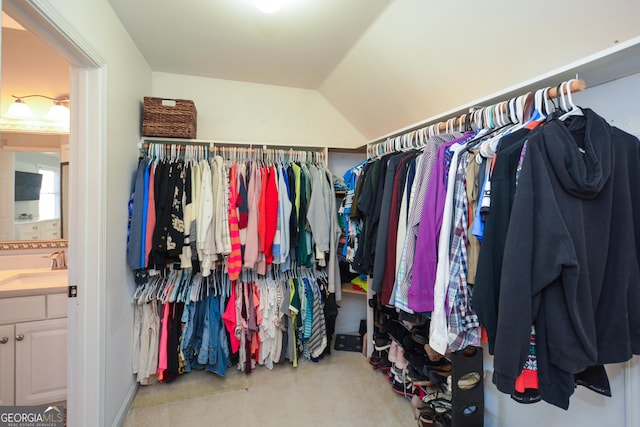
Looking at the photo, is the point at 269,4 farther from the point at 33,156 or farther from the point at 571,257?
the point at 33,156

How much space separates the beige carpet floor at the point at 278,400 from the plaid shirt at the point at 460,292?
1.01 meters

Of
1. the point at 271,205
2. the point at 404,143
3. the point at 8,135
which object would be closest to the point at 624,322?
the point at 404,143

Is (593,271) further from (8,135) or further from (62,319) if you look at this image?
(8,135)

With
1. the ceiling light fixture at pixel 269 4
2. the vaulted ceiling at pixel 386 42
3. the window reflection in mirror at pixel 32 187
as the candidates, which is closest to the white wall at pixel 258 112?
the vaulted ceiling at pixel 386 42

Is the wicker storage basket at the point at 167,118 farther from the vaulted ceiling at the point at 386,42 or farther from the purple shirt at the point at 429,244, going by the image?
the purple shirt at the point at 429,244

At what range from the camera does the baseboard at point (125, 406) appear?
161 cm

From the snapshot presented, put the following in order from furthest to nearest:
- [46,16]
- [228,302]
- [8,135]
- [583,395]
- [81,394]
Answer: [228,302], [8,135], [81,394], [583,395], [46,16]

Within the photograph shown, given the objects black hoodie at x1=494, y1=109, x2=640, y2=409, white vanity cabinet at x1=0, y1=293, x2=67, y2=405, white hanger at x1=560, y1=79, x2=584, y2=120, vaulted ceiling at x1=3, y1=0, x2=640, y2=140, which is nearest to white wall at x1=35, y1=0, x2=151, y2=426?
vaulted ceiling at x1=3, y1=0, x2=640, y2=140

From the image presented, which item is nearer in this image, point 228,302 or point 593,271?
point 593,271

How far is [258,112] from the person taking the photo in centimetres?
252

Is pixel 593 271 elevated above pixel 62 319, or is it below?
above

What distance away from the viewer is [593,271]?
2.82ft

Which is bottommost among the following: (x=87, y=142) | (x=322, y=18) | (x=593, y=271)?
(x=593, y=271)

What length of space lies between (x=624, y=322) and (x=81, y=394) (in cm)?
230
